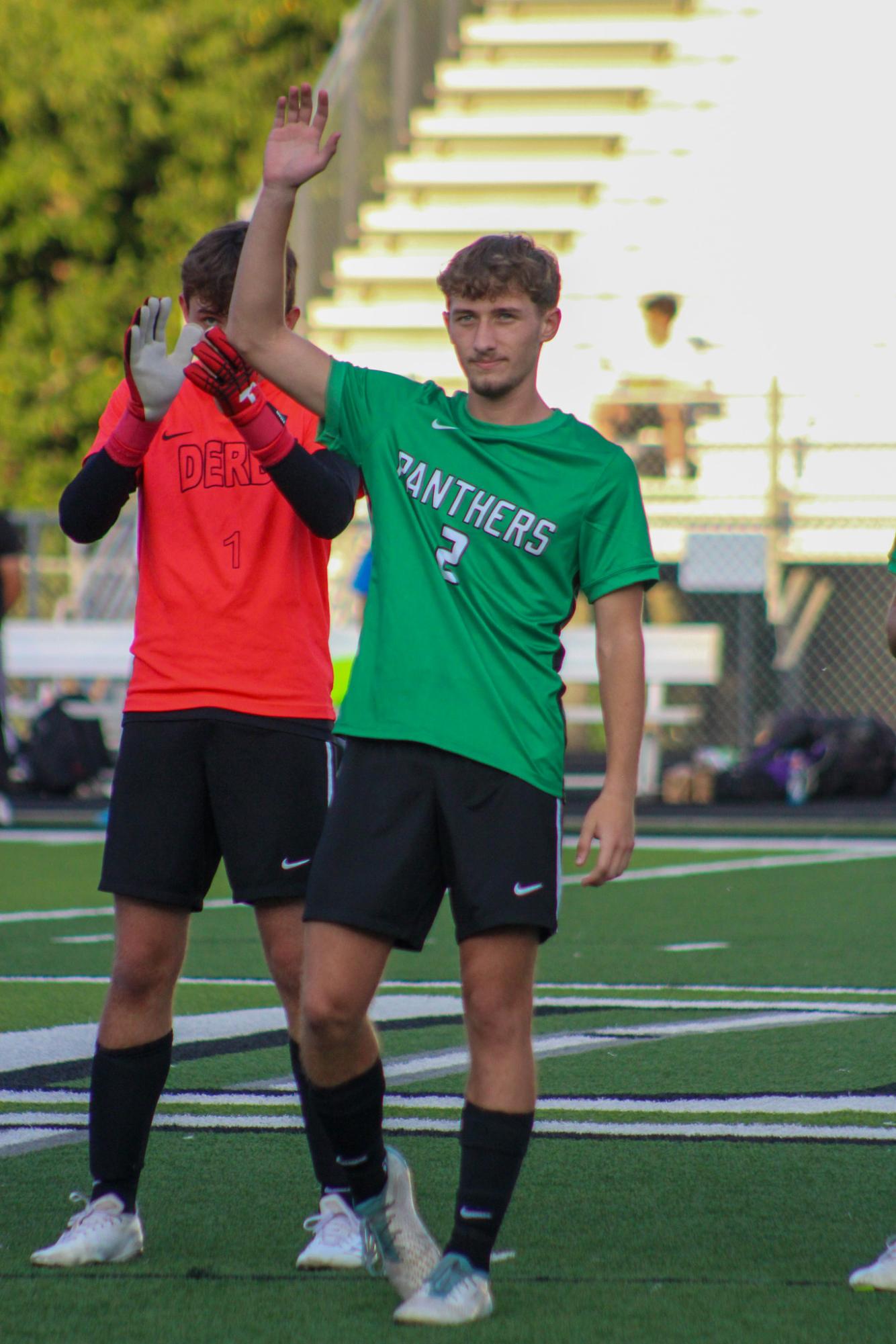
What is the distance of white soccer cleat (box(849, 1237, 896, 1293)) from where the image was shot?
3809 millimetres

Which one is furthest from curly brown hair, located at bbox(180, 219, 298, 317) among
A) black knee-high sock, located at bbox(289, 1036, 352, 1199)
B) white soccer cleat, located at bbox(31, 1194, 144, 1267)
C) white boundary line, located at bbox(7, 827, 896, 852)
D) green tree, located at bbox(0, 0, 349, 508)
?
green tree, located at bbox(0, 0, 349, 508)

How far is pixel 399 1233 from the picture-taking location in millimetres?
3848

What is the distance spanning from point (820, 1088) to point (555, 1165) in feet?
3.41

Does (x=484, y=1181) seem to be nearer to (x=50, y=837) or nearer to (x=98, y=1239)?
(x=98, y=1239)

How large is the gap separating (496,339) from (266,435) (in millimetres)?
437

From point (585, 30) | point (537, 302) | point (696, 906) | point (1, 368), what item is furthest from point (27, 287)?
point (537, 302)

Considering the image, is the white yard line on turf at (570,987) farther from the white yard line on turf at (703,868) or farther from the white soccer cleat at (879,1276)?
the white soccer cleat at (879,1276)

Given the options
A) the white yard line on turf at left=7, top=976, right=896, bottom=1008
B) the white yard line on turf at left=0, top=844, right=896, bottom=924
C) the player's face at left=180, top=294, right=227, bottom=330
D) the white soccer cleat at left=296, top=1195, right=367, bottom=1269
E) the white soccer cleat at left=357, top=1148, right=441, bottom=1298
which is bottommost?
the white yard line on turf at left=0, top=844, right=896, bottom=924

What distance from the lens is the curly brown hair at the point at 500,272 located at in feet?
12.5

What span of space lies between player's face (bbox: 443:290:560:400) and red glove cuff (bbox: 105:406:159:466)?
1.95 feet

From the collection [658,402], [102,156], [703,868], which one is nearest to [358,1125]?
[703,868]

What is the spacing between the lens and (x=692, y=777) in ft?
53.3

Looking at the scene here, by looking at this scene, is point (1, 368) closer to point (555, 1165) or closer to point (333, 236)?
point (333, 236)

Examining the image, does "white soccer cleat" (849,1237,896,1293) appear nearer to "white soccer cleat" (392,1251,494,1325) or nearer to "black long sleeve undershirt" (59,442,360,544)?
"white soccer cleat" (392,1251,494,1325)
